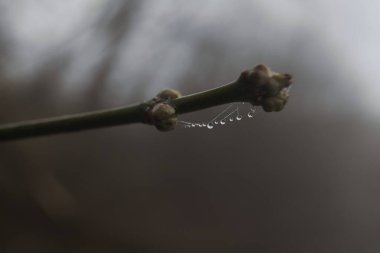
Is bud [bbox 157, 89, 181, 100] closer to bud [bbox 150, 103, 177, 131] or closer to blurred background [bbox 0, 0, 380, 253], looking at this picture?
bud [bbox 150, 103, 177, 131]

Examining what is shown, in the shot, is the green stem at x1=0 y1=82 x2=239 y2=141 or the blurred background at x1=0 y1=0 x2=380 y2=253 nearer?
the green stem at x1=0 y1=82 x2=239 y2=141

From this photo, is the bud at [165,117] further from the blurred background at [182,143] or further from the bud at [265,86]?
the blurred background at [182,143]

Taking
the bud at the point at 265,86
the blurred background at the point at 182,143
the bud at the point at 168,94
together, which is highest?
the blurred background at the point at 182,143

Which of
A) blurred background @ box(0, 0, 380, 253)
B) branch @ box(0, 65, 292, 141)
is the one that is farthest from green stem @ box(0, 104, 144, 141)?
blurred background @ box(0, 0, 380, 253)

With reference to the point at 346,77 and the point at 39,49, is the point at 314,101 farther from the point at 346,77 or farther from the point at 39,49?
the point at 39,49

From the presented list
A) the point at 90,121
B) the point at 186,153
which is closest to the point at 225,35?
the point at 186,153

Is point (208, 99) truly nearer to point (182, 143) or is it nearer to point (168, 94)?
point (168, 94)

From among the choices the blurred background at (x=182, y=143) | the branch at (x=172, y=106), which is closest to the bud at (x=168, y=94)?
the branch at (x=172, y=106)
